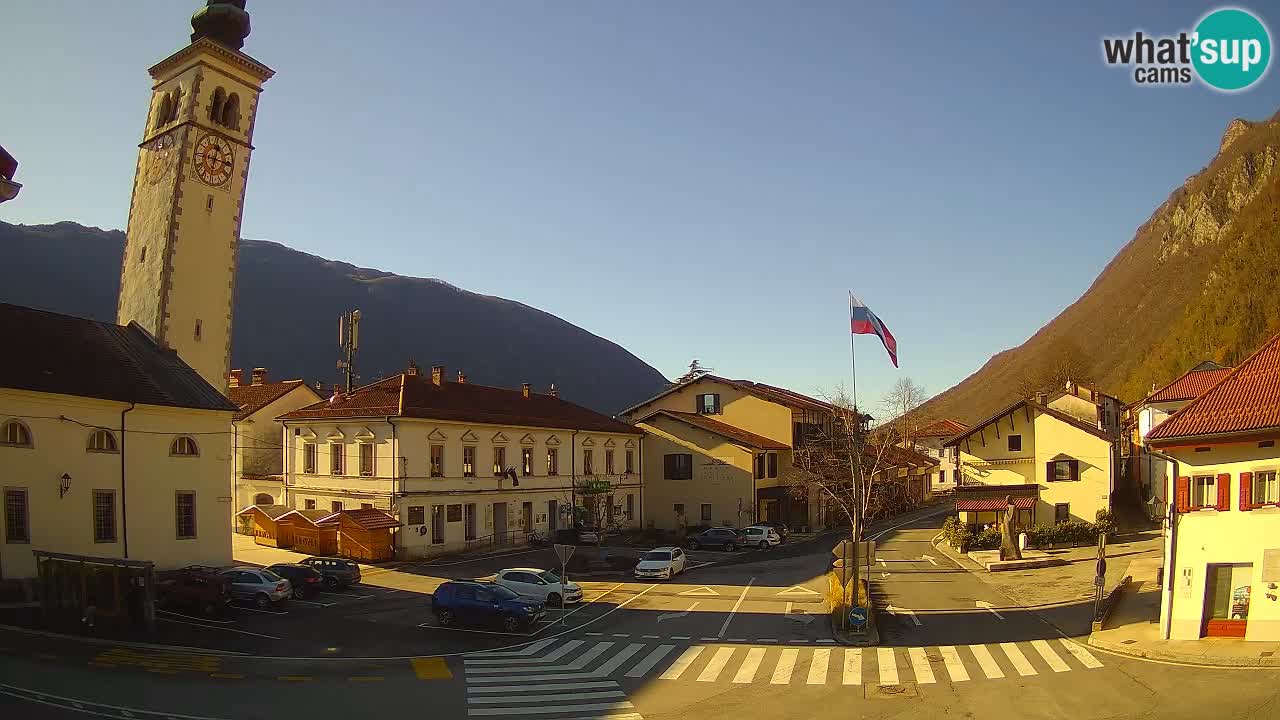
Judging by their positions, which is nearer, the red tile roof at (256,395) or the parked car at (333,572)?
the parked car at (333,572)

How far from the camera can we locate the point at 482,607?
1072 inches

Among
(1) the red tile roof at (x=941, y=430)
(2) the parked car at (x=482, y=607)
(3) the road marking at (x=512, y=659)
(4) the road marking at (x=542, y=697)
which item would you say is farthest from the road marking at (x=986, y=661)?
(1) the red tile roof at (x=941, y=430)

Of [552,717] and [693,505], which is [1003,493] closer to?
[693,505]

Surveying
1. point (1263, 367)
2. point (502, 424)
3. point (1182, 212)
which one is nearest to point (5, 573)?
point (502, 424)

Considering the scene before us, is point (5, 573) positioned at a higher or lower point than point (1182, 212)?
lower

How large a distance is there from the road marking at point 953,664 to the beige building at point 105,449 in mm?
28894

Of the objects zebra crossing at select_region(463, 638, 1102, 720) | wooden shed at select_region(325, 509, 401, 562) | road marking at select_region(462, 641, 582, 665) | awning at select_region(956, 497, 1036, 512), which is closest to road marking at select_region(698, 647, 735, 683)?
zebra crossing at select_region(463, 638, 1102, 720)

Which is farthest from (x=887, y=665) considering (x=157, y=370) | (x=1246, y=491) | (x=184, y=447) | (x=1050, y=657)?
(x=157, y=370)

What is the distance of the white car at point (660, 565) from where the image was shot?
38.7 m

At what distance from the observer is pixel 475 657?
23.7m

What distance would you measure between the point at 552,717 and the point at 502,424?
107 feet

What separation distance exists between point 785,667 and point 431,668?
937 cm

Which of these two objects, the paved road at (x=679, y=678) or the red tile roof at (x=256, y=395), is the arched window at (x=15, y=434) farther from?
the red tile roof at (x=256, y=395)

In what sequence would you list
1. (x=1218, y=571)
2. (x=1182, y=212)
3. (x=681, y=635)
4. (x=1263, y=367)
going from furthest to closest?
(x=1182, y=212) < (x=681, y=635) < (x=1263, y=367) < (x=1218, y=571)
